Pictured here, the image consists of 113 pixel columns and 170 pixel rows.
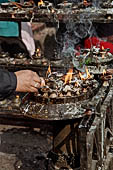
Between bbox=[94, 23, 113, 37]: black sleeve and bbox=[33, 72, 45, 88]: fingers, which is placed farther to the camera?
bbox=[94, 23, 113, 37]: black sleeve

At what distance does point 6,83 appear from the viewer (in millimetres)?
2828

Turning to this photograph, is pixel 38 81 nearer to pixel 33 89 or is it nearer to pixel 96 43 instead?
pixel 33 89

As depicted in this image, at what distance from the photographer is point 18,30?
6551 millimetres

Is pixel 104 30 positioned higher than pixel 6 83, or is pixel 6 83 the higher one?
pixel 6 83

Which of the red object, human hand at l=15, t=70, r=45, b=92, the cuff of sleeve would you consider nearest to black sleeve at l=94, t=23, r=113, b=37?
the red object

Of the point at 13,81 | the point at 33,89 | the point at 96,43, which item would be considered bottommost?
the point at 96,43

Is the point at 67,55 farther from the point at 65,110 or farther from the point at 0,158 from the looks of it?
the point at 65,110

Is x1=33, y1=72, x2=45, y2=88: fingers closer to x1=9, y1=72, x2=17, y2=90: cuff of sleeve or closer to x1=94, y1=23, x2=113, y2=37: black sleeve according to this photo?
x1=9, y1=72, x2=17, y2=90: cuff of sleeve

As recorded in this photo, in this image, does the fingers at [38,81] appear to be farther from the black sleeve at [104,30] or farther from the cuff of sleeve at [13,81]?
the black sleeve at [104,30]

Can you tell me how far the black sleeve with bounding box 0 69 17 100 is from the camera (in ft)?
9.25

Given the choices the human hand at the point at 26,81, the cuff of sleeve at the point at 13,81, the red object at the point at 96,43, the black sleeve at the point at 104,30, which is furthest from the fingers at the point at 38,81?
the black sleeve at the point at 104,30

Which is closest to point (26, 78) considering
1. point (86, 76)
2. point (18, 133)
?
point (86, 76)

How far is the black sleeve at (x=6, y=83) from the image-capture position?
282 centimetres

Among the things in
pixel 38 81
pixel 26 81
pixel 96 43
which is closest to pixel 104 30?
pixel 96 43
